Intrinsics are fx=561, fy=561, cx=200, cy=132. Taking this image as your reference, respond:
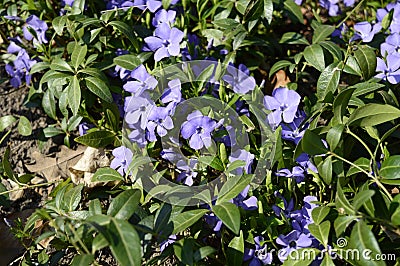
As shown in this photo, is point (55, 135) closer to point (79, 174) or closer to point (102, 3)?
point (79, 174)

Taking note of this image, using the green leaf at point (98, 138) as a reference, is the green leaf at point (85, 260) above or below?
above

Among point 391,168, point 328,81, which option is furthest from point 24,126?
point 391,168

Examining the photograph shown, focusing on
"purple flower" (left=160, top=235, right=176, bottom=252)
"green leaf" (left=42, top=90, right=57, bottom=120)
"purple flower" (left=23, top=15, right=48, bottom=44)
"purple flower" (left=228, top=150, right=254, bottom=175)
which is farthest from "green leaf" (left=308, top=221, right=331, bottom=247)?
"purple flower" (left=23, top=15, right=48, bottom=44)

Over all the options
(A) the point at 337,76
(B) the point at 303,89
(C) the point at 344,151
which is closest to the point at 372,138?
(C) the point at 344,151

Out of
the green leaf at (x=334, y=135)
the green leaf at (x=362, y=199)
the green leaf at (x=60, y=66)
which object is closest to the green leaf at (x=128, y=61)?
the green leaf at (x=60, y=66)

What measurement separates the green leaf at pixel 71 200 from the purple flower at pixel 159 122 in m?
0.35

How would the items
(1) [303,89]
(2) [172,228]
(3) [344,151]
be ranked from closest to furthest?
(2) [172,228] → (3) [344,151] → (1) [303,89]

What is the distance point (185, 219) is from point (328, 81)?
84cm

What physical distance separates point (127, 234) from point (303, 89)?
4.83 ft

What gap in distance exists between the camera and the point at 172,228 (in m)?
1.79

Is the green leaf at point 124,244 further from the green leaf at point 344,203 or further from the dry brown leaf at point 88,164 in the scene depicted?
the dry brown leaf at point 88,164

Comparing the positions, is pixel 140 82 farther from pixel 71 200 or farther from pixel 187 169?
pixel 71 200

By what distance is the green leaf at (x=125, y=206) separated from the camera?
1678 millimetres

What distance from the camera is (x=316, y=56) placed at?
2.35 meters
